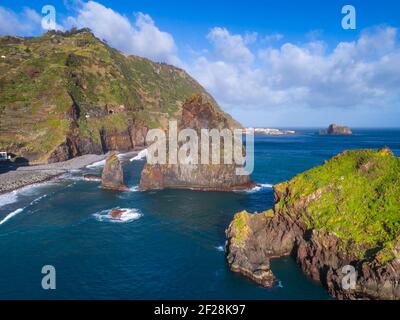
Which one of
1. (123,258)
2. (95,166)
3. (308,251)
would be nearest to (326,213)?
(308,251)

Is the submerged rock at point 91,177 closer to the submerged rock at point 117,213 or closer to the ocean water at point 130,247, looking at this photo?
the ocean water at point 130,247

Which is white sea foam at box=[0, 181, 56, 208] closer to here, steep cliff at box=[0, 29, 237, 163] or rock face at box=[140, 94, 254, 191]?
rock face at box=[140, 94, 254, 191]

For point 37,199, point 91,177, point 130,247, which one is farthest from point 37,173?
point 130,247

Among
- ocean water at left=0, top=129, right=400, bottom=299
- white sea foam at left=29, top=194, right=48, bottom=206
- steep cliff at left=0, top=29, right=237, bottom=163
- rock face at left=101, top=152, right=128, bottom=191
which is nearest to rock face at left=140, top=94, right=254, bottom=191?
ocean water at left=0, top=129, right=400, bottom=299
